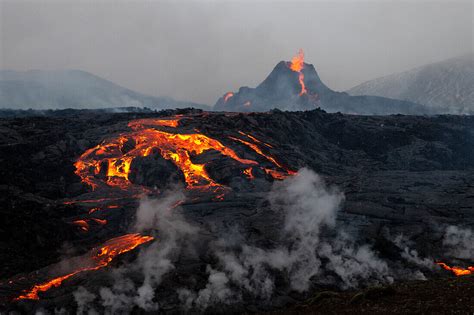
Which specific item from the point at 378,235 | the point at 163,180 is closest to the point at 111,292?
the point at 378,235

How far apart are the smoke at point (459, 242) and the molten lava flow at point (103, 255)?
29.3 metres

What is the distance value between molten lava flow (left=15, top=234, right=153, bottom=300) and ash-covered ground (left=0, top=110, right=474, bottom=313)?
0.26m

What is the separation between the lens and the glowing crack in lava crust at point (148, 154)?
225ft

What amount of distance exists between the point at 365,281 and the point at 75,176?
50.2 m

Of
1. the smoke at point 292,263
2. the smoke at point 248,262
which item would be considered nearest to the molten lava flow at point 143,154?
the smoke at point 248,262

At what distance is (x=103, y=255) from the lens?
128ft

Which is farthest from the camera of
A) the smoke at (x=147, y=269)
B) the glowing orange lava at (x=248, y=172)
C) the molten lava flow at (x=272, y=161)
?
the molten lava flow at (x=272, y=161)

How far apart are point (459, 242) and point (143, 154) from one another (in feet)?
165

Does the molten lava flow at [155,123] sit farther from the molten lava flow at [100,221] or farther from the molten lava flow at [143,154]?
the molten lava flow at [100,221]

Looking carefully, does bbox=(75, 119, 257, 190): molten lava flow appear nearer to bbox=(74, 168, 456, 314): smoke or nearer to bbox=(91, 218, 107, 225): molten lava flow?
bbox=(91, 218, 107, 225): molten lava flow

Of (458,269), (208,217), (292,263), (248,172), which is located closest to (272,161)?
(248,172)

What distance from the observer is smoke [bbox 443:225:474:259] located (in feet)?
134

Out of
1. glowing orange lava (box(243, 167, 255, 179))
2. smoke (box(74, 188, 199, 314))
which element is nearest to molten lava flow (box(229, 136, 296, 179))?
glowing orange lava (box(243, 167, 255, 179))

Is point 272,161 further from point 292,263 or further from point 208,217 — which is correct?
point 292,263
